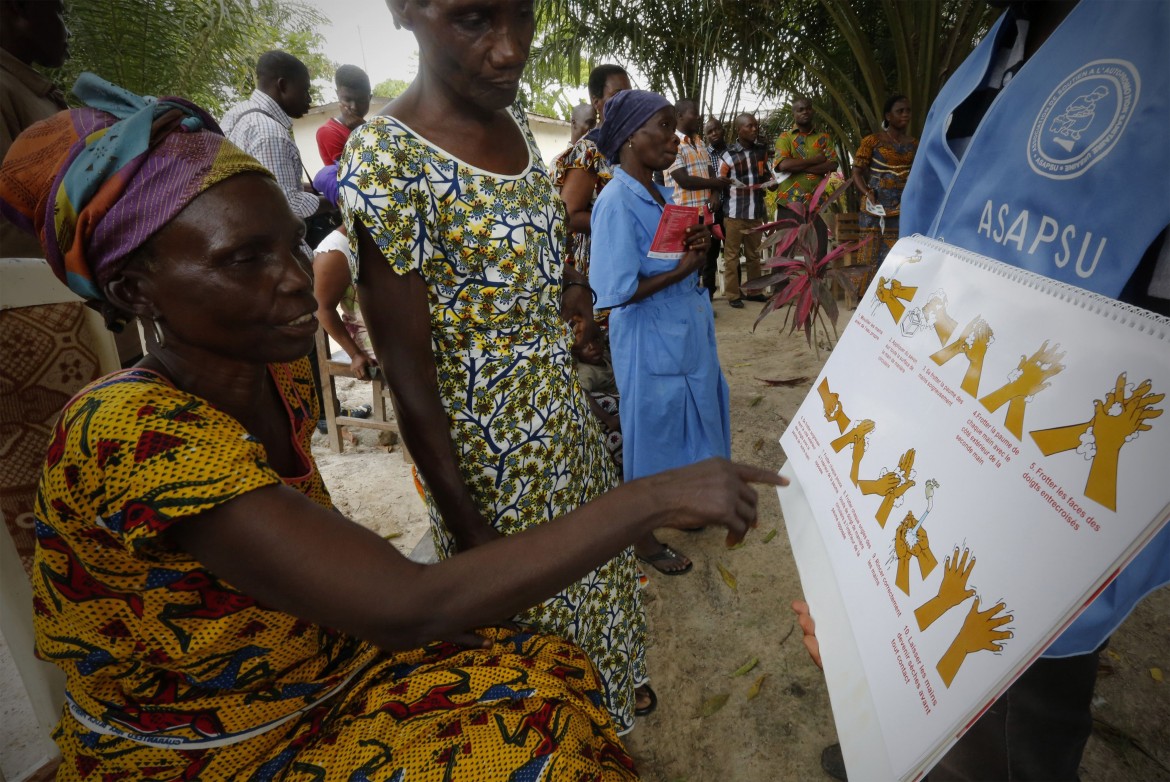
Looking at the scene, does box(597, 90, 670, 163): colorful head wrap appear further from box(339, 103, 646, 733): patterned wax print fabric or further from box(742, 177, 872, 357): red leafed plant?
box(339, 103, 646, 733): patterned wax print fabric

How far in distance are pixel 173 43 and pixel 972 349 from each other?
21.6 ft

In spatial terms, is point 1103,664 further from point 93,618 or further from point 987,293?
point 93,618

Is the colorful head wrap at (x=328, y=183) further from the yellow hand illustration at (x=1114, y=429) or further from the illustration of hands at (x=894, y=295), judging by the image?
the yellow hand illustration at (x=1114, y=429)

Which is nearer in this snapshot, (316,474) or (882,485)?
(882,485)

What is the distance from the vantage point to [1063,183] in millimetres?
878

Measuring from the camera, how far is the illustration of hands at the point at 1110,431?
0.48 meters

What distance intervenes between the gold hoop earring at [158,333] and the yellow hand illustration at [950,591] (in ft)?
3.83

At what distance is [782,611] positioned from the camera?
2.50 meters

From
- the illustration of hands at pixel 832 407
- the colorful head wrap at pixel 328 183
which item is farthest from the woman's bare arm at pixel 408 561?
the colorful head wrap at pixel 328 183

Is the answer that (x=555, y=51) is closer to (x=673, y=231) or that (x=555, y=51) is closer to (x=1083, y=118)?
(x=673, y=231)

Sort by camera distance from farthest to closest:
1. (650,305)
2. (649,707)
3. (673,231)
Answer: (650,305) < (673,231) < (649,707)

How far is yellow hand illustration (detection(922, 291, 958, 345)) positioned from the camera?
28.3 inches

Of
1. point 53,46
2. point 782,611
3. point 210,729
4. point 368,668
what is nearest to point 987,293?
point 368,668

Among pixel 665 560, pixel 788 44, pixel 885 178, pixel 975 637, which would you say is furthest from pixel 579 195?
pixel 788 44
